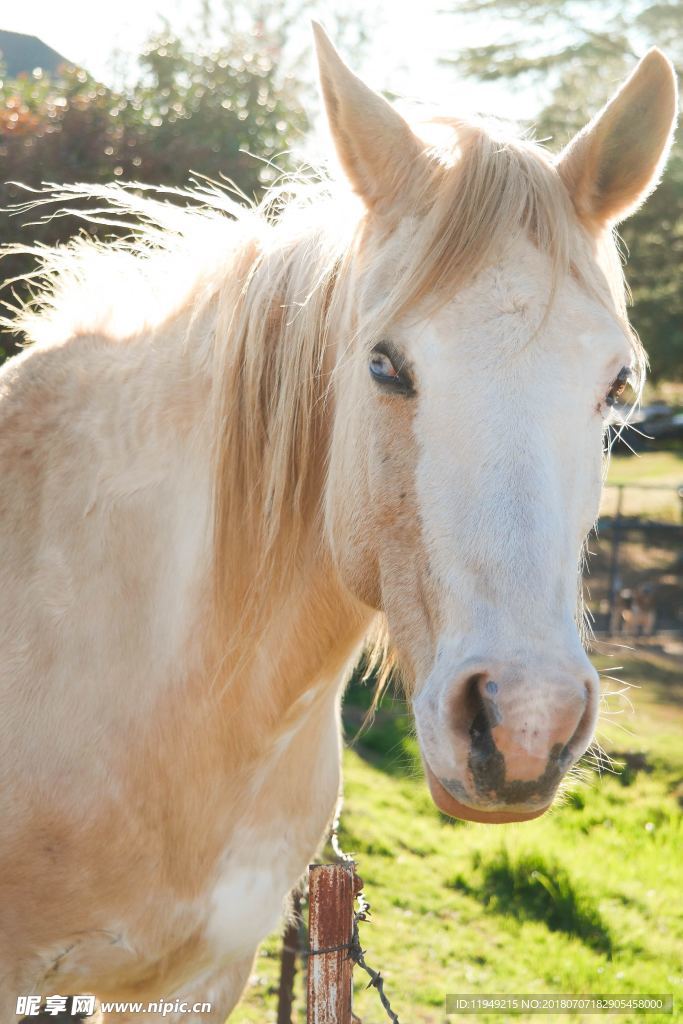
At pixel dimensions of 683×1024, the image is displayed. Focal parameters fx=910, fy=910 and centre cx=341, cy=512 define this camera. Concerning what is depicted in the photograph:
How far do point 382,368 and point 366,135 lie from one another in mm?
534

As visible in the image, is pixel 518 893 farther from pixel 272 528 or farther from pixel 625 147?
pixel 625 147

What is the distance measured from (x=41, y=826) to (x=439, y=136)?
1830 mm

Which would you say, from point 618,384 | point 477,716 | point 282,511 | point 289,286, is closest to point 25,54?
point 289,286

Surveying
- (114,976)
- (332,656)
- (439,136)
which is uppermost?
(439,136)

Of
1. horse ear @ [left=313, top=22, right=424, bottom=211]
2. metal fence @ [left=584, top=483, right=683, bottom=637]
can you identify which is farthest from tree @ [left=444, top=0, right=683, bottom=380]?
horse ear @ [left=313, top=22, right=424, bottom=211]

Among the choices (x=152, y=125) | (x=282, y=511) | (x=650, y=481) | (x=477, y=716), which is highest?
(x=152, y=125)

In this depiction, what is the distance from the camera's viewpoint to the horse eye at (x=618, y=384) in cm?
187

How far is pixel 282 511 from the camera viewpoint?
7.26 feet

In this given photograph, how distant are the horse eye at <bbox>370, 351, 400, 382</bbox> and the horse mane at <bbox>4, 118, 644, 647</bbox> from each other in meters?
0.06

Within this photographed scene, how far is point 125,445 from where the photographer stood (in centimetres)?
231

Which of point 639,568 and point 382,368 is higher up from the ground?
point 382,368

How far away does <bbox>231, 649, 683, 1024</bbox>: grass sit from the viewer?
4.55 m

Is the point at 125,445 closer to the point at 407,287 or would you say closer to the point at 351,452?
the point at 351,452

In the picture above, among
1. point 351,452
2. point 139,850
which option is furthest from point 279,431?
point 139,850
